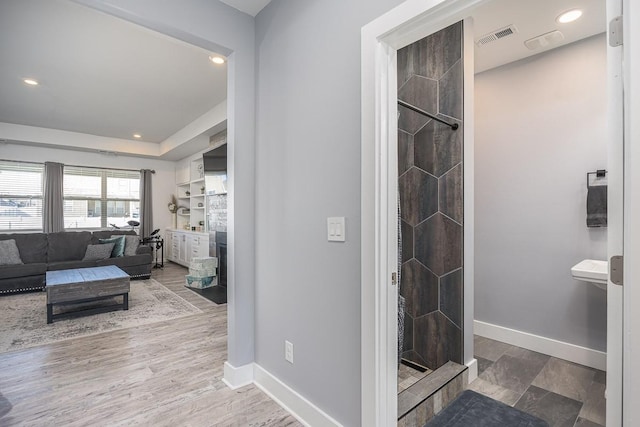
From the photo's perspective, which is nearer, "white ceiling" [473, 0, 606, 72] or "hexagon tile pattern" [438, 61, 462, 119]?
"white ceiling" [473, 0, 606, 72]

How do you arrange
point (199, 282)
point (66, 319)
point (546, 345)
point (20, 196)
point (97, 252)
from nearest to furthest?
point (546, 345), point (66, 319), point (199, 282), point (97, 252), point (20, 196)

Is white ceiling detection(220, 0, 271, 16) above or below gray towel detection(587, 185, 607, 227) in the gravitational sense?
above

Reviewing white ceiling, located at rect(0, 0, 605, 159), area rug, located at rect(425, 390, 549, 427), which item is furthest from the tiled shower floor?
white ceiling, located at rect(0, 0, 605, 159)

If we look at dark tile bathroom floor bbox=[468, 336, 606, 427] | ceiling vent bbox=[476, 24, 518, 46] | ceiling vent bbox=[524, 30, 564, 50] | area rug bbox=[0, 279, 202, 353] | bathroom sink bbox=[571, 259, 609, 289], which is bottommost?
Result: dark tile bathroom floor bbox=[468, 336, 606, 427]

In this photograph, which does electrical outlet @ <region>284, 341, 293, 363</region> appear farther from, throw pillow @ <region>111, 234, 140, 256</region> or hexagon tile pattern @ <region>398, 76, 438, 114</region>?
throw pillow @ <region>111, 234, 140, 256</region>

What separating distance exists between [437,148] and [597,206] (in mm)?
1349

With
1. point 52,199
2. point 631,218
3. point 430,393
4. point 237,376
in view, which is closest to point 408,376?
point 430,393

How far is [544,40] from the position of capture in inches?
98.0

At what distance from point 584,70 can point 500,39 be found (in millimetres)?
723

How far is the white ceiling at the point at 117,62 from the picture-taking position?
2293 mm

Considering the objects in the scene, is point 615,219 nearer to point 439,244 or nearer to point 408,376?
point 439,244

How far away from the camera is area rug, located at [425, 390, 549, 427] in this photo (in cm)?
145

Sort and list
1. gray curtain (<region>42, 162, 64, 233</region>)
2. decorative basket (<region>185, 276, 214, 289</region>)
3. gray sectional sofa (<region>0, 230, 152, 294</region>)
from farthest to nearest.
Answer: gray curtain (<region>42, 162, 64, 233</region>) < decorative basket (<region>185, 276, 214, 289</region>) < gray sectional sofa (<region>0, 230, 152, 294</region>)

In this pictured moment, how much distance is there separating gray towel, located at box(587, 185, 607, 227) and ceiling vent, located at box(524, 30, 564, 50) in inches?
47.6
